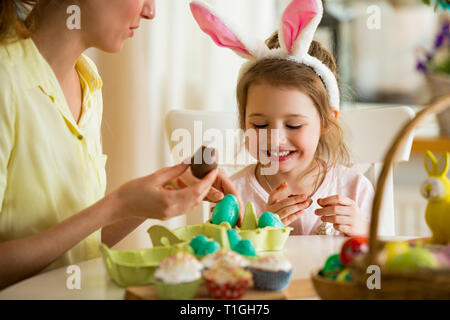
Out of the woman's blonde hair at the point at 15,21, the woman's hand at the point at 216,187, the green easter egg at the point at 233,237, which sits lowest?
the green easter egg at the point at 233,237

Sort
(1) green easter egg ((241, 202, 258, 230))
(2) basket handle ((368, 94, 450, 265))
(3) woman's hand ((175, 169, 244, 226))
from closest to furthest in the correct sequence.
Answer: (2) basket handle ((368, 94, 450, 265))
(3) woman's hand ((175, 169, 244, 226))
(1) green easter egg ((241, 202, 258, 230))

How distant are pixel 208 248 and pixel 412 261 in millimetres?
278

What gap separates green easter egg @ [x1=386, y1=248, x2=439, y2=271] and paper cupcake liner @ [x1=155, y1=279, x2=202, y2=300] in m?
0.23

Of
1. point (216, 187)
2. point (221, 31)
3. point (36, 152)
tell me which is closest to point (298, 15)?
point (221, 31)

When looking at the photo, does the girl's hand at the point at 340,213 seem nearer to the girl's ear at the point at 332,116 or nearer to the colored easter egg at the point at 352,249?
the girl's ear at the point at 332,116

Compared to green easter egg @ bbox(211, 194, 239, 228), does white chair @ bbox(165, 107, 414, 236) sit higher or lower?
higher

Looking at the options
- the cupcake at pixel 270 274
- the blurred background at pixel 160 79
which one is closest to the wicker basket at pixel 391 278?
the cupcake at pixel 270 274

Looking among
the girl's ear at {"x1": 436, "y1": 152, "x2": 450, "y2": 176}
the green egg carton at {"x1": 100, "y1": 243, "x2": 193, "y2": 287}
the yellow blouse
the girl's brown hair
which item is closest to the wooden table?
the green egg carton at {"x1": 100, "y1": 243, "x2": 193, "y2": 287}

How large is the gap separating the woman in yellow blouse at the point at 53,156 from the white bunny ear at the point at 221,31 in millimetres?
219

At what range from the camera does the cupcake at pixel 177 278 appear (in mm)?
699

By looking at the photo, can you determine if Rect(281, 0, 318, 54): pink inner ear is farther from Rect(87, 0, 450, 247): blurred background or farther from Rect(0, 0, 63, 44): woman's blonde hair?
Rect(87, 0, 450, 247): blurred background

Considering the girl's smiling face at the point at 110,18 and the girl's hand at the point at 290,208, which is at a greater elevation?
the girl's smiling face at the point at 110,18

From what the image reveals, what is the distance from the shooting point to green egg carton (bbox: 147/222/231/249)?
850 mm
